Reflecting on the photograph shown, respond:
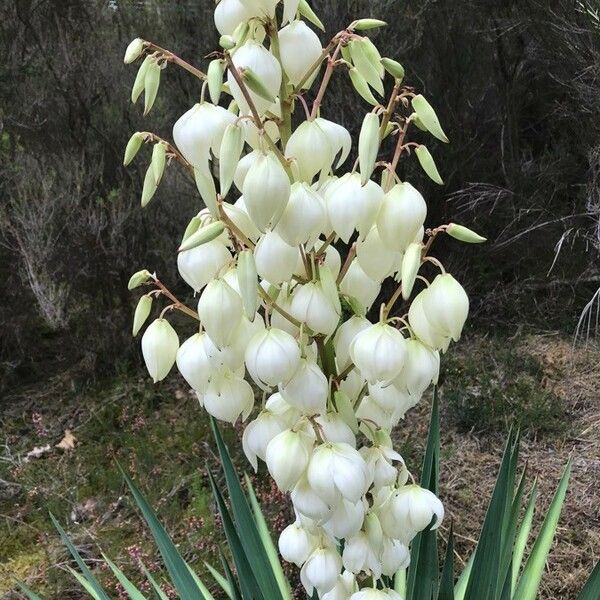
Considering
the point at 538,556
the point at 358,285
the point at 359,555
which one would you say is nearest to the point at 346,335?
the point at 358,285

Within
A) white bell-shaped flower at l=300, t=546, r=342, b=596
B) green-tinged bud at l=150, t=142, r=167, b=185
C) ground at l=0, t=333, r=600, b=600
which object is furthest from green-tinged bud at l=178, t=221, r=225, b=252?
ground at l=0, t=333, r=600, b=600

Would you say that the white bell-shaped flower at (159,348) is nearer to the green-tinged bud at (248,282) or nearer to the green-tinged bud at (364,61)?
the green-tinged bud at (248,282)

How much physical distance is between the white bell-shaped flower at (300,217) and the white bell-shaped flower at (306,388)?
0.47 ft

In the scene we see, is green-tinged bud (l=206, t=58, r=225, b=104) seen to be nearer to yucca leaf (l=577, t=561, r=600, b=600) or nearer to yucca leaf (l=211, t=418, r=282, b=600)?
yucca leaf (l=211, t=418, r=282, b=600)

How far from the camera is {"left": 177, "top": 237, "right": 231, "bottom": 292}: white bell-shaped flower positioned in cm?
72

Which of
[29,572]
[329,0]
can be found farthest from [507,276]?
[29,572]

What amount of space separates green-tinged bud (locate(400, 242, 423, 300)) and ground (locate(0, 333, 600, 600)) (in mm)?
1269

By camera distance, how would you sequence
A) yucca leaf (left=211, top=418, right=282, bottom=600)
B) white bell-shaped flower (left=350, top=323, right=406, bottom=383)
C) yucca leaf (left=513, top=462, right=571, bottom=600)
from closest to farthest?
white bell-shaped flower (left=350, top=323, right=406, bottom=383) → yucca leaf (left=211, top=418, right=282, bottom=600) → yucca leaf (left=513, top=462, right=571, bottom=600)

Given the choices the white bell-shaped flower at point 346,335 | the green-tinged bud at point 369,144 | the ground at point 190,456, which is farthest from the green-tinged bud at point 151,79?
the ground at point 190,456

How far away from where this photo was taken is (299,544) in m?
0.83

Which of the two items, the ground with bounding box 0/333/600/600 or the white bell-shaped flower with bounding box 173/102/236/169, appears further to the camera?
the ground with bounding box 0/333/600/600

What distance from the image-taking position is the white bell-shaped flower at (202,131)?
66 centimetres

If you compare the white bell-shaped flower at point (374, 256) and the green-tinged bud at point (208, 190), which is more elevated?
the green-tinged bud at point (208, 190)

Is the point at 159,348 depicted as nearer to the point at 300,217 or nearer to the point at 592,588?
the point at 300,217
